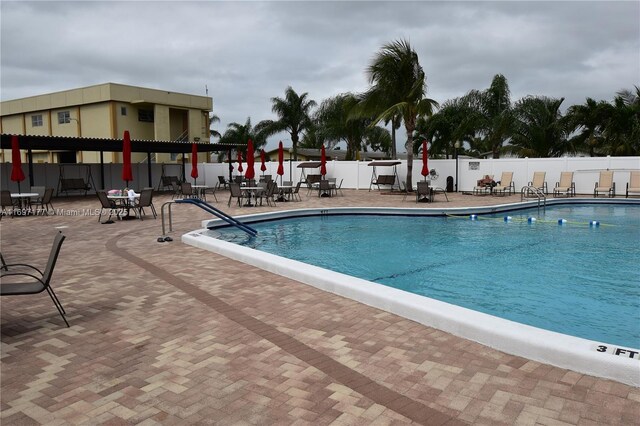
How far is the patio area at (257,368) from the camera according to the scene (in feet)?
8.77

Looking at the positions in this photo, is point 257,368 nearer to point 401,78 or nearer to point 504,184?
point 401,78

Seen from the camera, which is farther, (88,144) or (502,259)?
(88,144)

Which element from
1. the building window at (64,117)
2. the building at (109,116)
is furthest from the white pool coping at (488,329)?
the building window at (64,117)

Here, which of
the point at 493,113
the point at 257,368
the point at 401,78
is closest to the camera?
the point at 257,368

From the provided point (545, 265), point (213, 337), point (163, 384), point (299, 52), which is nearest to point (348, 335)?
point (213, 337)

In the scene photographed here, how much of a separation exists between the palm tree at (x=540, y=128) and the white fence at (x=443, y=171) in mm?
6847

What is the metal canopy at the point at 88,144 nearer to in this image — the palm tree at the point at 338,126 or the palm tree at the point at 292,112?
the palm tree at the point at 338,126

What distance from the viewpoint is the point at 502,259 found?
838 cm

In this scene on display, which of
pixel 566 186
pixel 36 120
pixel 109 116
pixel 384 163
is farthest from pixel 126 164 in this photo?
pixel 36 120

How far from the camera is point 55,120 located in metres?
38.6

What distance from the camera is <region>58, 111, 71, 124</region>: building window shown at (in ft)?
124

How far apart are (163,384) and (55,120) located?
42043 millimetres

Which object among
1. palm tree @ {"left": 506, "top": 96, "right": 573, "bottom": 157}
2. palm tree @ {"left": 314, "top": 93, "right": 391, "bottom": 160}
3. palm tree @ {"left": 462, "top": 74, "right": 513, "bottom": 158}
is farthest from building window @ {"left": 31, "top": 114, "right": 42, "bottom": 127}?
palm tree @ {"left": 506, "top": 96, "right": 573, "bottom": 157}

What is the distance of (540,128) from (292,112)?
1787 centimetres
